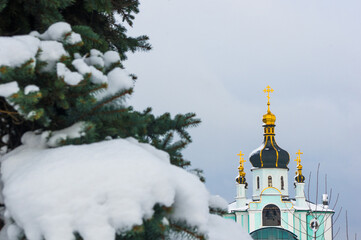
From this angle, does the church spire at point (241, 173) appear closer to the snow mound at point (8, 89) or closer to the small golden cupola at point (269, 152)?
the small golden cupola at point (269, 152)

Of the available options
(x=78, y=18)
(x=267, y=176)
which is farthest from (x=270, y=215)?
(x=78, y=18)

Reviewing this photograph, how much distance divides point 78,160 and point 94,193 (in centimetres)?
20

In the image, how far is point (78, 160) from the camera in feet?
8.16

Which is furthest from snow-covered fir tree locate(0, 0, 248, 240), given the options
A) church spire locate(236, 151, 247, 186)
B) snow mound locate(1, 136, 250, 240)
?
church spire locate(236, 151, 247, 186)

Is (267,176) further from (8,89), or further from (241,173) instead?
(8,89)

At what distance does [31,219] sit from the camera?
2.44 meters

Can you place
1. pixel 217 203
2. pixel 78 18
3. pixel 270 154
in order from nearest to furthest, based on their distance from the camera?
pixel 217 203 < pixel 78 18 < pixel 270 154

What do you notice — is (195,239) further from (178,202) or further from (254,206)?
(254,206)

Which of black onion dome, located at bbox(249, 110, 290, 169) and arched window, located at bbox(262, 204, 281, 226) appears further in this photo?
black onion dome, located at bbox(249, 110, 290, 169)

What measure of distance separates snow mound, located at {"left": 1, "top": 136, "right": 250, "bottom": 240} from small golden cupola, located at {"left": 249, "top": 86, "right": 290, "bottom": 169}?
135ft

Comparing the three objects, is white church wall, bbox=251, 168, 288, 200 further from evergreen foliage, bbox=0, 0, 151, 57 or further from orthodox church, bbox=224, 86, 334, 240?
evergreen foliage, bbox=0, 0, 151, 57

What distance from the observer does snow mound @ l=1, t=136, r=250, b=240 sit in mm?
2359

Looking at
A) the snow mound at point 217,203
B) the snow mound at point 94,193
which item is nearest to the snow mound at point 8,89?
the snow mound at point 94,193

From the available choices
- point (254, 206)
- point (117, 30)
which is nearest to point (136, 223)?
point (117, 30)
